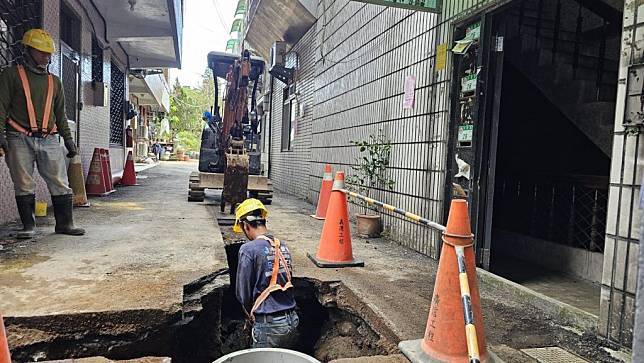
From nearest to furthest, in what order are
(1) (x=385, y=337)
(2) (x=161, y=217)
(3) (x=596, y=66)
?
(1) (x=385, y=337), (3) (x=596, y=66), (2) (x=161, y=217)

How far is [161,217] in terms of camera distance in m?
5.93

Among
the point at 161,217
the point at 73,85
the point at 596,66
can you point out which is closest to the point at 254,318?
the point at 161,217

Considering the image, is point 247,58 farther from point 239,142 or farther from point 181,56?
point 181,56

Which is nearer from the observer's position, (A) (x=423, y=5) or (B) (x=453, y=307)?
(B) (x=453, y=307)

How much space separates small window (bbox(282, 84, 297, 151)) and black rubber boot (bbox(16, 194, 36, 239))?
24.1ft

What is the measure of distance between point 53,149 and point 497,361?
433 cm

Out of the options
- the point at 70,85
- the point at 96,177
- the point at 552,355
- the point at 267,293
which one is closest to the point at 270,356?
the point at 267,293

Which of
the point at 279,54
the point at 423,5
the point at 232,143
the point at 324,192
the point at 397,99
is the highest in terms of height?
the point at 279,54

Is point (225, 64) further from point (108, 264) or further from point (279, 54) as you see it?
point (108, 264)

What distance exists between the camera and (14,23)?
4914mm

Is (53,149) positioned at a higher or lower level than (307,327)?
higher

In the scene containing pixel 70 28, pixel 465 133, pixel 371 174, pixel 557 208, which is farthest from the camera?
pixel 70 28

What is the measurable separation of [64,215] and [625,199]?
476cm

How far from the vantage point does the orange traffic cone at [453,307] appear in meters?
2.17
